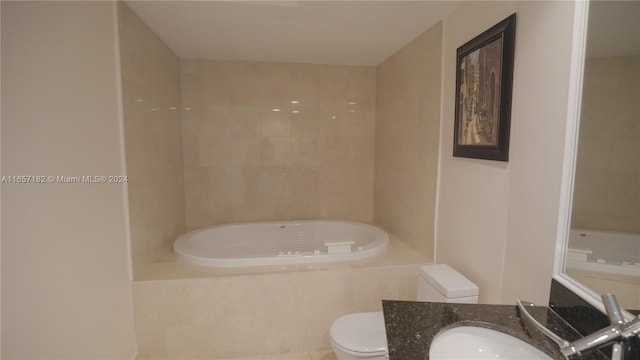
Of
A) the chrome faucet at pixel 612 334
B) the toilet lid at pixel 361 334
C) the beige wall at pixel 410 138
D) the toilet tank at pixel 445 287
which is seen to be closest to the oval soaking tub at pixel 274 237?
the beige wall at pixel 410 138

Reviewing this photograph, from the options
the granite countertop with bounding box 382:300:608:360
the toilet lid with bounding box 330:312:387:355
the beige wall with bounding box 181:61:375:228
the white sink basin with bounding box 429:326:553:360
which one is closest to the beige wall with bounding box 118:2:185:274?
the beige wall with bounding box 181:61:375:228

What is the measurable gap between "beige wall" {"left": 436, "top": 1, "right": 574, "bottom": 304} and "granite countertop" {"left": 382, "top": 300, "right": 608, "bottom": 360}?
0.83 ft

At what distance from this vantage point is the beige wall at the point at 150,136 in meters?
1.94

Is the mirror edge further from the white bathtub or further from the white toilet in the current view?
the white toilet

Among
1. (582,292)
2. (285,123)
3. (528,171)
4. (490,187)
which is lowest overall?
(582,292)

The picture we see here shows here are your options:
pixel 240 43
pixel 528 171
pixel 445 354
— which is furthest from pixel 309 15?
pixel 445 354

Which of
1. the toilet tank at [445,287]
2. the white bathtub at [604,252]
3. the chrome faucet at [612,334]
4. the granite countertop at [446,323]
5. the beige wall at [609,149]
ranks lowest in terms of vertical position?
the toilet tank at [445,287]

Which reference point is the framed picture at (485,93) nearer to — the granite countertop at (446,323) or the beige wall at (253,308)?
the granite countertop at (446,323)

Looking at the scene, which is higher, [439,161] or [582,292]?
[439,161]

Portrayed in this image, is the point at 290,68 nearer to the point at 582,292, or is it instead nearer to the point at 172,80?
the point at 172,80

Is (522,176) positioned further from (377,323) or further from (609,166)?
(377,323)

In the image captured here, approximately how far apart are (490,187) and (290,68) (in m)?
2.34

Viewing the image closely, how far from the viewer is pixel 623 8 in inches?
37.5

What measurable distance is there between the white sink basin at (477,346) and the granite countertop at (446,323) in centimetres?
2
